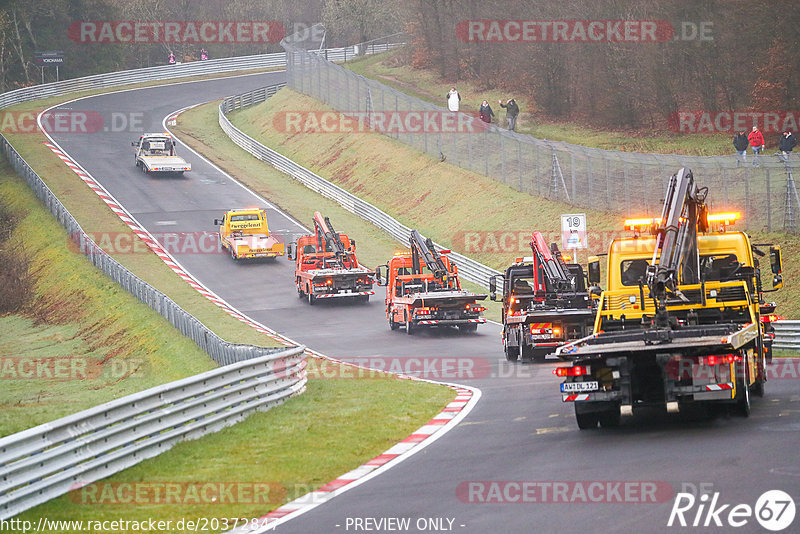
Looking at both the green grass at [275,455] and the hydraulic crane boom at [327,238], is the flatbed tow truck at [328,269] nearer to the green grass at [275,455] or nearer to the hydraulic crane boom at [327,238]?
the hydraulic crane boom at [327,238]

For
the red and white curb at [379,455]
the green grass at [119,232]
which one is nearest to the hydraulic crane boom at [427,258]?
the red and white curb at [379,455]

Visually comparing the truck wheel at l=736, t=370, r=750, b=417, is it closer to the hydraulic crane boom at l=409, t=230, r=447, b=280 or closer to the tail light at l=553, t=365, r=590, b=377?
the tail light at l=553, t=365, r=590, b=377

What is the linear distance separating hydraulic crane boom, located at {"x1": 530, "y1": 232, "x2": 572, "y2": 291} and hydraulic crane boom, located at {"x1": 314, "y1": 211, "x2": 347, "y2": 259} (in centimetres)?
1247

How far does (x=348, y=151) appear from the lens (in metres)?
61.2

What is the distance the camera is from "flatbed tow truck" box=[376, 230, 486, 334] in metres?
30.3

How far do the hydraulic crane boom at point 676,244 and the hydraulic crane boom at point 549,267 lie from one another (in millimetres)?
7620

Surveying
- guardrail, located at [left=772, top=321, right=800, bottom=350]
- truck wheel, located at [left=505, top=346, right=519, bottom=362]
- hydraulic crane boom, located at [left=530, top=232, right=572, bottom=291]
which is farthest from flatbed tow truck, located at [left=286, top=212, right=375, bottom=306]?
guardrail, located at [left=772, top=321, right=800, bottom=350]

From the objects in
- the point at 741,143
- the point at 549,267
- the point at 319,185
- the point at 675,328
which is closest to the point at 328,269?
the point at 549,267

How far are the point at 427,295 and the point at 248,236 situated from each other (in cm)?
1509

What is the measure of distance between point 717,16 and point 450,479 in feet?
154

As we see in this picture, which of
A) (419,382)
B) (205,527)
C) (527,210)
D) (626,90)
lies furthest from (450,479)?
(626,90)

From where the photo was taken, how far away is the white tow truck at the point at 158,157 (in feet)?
191

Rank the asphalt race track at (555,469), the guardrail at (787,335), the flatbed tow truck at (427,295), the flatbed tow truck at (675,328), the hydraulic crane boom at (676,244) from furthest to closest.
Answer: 1. the flatbed tow truck at (427,295)
2. the guardrail at (787,335)
3. the hydraulic crane boom at (676,244)
4. the flatbed tow truck at (675,328)
5. the asphalt race track at (555,469)

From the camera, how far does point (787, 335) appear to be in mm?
26219
